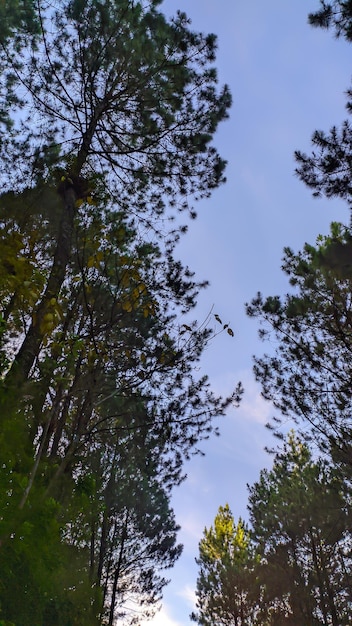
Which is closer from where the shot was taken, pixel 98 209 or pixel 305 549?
pixel 98 209

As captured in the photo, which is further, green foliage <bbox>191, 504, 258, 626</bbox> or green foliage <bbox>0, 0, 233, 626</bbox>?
green foliage <bbox>191, 504, 258, 626</bbox>

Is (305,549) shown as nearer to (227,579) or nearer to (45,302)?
(227,579)

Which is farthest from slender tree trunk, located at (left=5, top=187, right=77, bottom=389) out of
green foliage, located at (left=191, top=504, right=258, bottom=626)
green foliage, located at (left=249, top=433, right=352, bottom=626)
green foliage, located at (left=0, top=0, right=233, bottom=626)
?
green foliage, located at (left=191, top=504, right=258, bottom=626)

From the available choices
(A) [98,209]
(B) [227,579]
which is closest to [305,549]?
(B) [227,579]

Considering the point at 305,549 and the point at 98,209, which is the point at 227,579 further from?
the point at 98,209

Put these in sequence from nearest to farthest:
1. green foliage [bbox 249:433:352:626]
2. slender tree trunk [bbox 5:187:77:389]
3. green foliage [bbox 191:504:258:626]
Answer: slender tree trunk [bbox 5:187:77:389] → green foliage [bbox 249:433:352:626] → green foliage [bbox 191:504:258:626]

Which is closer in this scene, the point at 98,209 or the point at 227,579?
the point at 98,209

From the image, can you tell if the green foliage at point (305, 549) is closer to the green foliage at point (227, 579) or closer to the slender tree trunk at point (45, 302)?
the green foliage at point (227, 579)

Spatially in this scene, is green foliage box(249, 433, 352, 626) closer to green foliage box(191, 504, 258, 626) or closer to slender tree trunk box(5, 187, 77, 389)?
green foliage box(191, 504, 258, 626)

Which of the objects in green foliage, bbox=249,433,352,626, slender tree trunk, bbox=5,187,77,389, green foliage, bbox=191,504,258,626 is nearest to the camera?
slender tree trunk, bbox=5,187,77,389

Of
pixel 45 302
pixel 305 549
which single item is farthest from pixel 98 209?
pixel 305 549

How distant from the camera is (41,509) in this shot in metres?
3.56

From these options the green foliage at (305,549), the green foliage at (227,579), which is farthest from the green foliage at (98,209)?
the green foliage at (227,579)

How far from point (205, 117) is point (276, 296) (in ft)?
11.8
